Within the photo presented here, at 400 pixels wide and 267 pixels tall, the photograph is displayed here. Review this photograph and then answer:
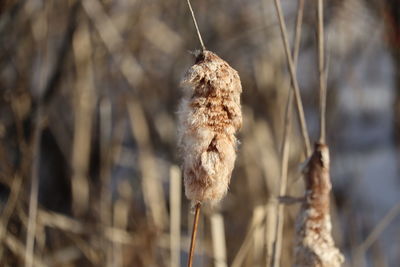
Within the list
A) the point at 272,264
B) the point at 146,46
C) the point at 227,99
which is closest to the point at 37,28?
the point at 146,46

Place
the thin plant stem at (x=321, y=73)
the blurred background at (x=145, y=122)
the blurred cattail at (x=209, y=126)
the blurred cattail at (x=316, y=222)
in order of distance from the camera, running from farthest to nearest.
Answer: the blurred background at (x=145, y=122) → the thin plant stem at (x=321, y=73) → the blurred cattail at (x=316, y=222) → the blurred cattail at (x=209, y=126)

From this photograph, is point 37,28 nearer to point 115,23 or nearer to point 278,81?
point 115,23

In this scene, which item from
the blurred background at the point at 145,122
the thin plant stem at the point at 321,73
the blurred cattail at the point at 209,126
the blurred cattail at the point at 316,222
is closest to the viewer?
the blurred cattail at the point at 209,126

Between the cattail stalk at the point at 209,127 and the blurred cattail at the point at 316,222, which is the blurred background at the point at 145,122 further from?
the cattail stalk at the point at 209,127

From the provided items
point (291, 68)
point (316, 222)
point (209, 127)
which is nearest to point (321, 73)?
point (291, 68)

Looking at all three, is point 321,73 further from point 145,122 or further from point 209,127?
point 145,122

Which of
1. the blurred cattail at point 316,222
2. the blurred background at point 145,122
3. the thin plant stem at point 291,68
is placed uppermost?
the blurred background at point 145,122

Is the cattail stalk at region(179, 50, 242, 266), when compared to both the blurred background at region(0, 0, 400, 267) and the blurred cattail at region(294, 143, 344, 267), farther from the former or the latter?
the blurred background at region(0, 0, 400, 267)

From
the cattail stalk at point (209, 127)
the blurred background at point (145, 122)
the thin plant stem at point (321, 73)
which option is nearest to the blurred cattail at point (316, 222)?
the thin plant stem at point (321, 73)

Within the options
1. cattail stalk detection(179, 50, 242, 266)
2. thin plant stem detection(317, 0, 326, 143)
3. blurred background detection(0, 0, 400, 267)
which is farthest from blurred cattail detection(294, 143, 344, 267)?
blurred background detection(0, 0, 400, 267)
